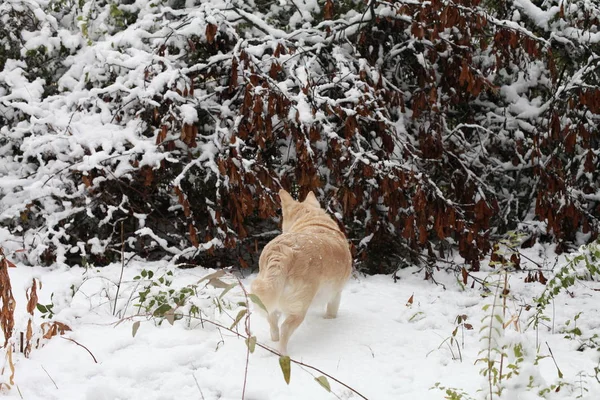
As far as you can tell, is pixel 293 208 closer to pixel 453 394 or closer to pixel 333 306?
pixel 333 306

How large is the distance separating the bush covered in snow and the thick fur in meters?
1.21

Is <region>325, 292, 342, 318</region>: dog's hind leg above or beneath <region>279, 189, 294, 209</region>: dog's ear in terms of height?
beneath

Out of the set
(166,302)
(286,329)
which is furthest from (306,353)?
(166,302)

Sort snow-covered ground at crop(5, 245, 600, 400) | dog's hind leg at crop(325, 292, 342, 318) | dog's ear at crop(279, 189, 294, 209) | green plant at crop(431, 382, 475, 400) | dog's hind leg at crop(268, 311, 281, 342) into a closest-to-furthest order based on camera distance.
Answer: green plant at crop(431, 382, 475, 400) → snow-covered ground at crop(5, 245, 600, 400) → dog's hind leg at crop(268, 311, 281, 342) → dog's hind leg at crop(325, 292, 342, 318) → dog's ear at crop(279, 189, 294, 209)

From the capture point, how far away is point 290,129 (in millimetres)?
4621

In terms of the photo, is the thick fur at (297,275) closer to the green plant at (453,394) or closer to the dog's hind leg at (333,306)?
the dog's hind leg at (333,306)

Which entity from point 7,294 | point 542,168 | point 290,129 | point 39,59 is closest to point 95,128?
point 39,59

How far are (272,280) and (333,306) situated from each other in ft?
3.15

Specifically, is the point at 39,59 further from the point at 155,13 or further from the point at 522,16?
the point at 522,16

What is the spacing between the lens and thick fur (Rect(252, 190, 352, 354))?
115 inches

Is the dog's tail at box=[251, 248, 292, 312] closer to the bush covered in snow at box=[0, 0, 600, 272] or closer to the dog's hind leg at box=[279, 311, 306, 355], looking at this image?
the dog's hind leg at box=[279, 311, 306, 355]

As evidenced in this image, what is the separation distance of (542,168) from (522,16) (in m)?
1.97

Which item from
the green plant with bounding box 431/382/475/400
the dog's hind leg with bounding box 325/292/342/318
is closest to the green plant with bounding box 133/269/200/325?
the dog's hind leg with bounding box 325/292/342/318

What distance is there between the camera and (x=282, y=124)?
5043mm
